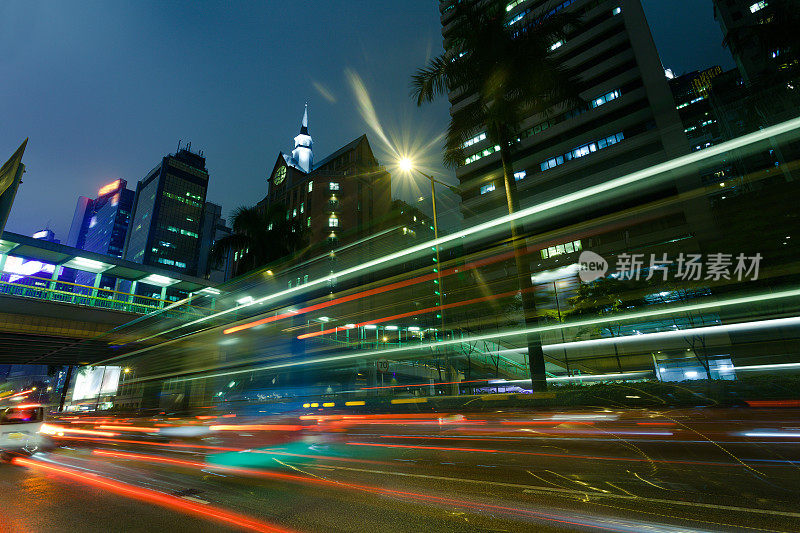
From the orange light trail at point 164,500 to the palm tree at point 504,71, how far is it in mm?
14096

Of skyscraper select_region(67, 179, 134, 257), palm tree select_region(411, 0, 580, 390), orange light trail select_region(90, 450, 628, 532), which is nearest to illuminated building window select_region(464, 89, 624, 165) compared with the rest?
palm tree select_region(411, 0, 580, 390)

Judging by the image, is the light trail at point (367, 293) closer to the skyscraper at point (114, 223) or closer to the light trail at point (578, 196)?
the light trail at point (578, 196)

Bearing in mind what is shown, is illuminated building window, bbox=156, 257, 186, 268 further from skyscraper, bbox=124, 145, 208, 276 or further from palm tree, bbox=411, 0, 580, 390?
palm tree, bbox=411, 0, 580, 390

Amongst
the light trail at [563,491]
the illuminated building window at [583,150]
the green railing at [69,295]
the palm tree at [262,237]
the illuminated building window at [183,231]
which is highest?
the illuminated building window at [183,231]

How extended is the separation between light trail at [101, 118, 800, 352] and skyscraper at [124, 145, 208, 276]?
146 meters

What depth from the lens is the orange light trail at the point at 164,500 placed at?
4836 millimetres

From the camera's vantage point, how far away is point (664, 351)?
96.8ft

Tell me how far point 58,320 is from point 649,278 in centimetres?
3930

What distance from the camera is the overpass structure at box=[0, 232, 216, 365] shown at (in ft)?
77.2

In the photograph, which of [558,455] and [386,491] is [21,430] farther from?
[558,455]

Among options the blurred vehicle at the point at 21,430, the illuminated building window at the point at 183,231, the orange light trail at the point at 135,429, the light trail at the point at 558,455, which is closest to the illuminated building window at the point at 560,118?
the orange light trail at the point at 135,429

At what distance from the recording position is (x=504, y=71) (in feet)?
58.9

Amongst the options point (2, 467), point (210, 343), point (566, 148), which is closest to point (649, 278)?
point (210, 343)

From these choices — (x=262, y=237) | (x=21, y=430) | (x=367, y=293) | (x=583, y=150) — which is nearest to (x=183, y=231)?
(x=262, y=237)
